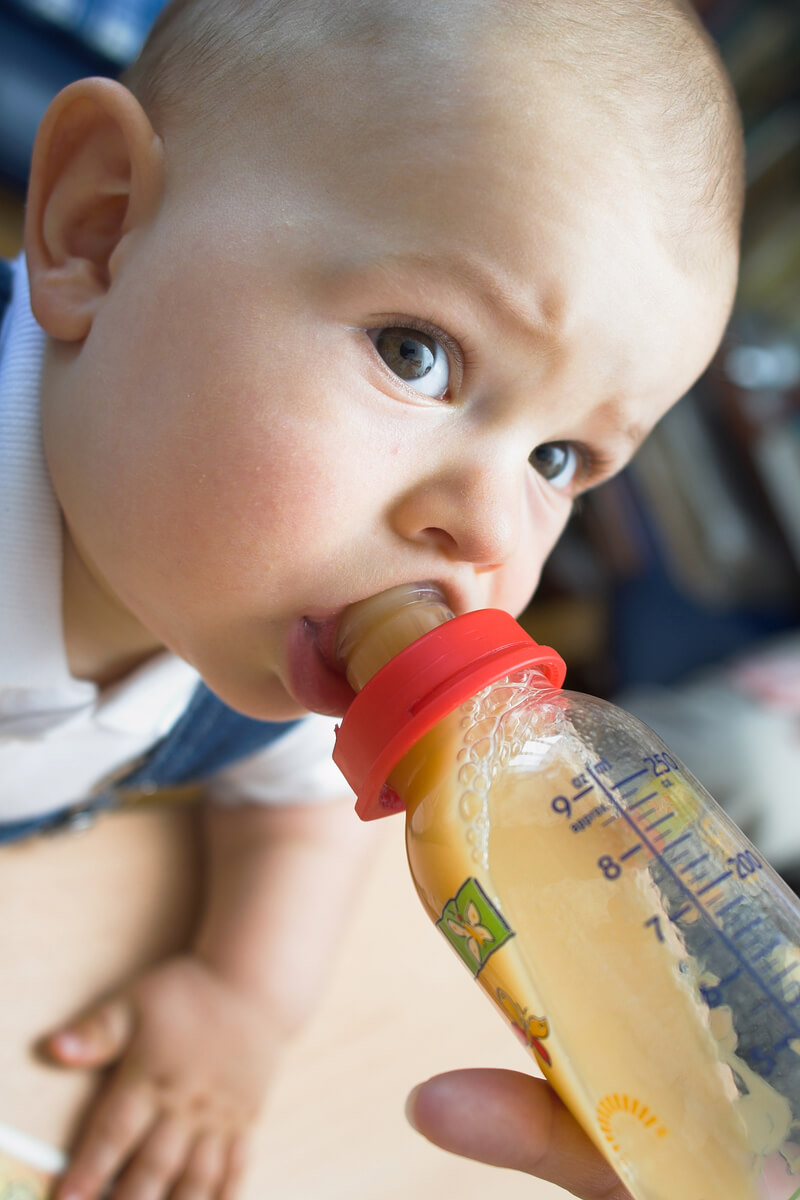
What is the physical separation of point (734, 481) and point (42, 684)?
77.1 inches

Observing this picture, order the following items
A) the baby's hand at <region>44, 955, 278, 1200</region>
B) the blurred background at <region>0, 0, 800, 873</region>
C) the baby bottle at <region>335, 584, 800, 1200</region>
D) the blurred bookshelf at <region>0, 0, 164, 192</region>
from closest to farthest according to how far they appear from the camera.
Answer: the baby bottle at <region>335, 584, 800, 1200</region> < the baby's hand at <region>44, 955, 278, 1200</region> < the blurred bookshelf at <region>0, 0, 164, 192</region> < the blurred background at <region>0, 0, 800, 873</region>

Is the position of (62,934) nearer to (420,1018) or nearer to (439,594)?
(420,1018)

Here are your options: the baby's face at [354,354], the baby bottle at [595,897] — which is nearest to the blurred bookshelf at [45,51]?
the baby's face at [354,354]

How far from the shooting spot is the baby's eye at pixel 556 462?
62 cm

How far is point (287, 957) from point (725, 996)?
0.45 metres

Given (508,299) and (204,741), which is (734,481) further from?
(508,299)

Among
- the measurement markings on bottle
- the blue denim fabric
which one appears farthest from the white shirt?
the measurement markings on bottle

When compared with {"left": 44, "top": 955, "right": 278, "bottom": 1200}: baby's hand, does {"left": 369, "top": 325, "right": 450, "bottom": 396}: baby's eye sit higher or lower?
higher

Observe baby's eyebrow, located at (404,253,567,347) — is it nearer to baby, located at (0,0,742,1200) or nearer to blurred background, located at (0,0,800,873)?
baby, located at (0,0,742,1200)

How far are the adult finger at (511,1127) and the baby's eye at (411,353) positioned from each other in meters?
0.39

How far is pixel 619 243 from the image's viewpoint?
0.52 m

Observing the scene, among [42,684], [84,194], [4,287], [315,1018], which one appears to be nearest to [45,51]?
[4,287]

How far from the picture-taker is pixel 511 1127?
1.63ft

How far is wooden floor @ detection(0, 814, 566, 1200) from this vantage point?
2.21 ft
